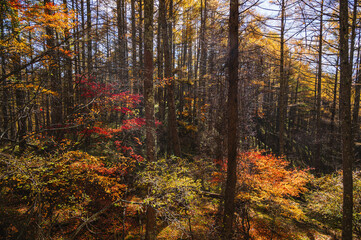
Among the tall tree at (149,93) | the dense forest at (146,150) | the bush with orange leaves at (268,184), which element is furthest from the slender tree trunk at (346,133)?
the tall tree at (149,93)

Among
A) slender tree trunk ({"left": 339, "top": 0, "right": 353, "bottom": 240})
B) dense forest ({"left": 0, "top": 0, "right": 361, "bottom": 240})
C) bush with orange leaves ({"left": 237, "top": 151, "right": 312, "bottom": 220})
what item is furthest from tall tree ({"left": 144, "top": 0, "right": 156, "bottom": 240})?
slender tree trunk ({"left": 339, "top": 0, "right": 353, "bottom": 240})

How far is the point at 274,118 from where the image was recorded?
25.0 m

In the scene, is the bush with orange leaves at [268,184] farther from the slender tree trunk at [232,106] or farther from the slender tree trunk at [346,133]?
the slender tree trunk at [232,106]

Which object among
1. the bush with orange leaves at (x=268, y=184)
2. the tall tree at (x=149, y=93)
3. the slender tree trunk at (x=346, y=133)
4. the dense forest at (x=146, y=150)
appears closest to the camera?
the dense forest at (x=146, y=150)

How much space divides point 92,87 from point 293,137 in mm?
24763

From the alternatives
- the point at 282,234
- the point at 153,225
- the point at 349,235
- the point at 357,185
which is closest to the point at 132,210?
the point at 153,225

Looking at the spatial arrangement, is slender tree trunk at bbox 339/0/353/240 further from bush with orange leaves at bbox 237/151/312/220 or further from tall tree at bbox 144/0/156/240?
tall tree at bbox 144/0/156/240

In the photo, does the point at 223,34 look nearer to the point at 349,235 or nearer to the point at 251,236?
the point at 349,235

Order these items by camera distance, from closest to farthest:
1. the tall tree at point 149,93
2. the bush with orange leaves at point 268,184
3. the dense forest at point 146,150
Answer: the dense forest at point 146,150
the tall tree at point 149,93
the bush with orange leaves at point 268,184

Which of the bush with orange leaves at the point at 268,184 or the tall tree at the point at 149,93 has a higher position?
the tall tree at the point at 149,93

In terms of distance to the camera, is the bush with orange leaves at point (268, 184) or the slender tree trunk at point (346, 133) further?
the bush with orange leaves at point (268, 184)

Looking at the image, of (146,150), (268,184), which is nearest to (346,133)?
(268,184)

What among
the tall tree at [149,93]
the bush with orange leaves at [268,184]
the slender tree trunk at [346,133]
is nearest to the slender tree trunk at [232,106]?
the bush with orange leaves at [268,184]

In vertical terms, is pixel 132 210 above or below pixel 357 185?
below
